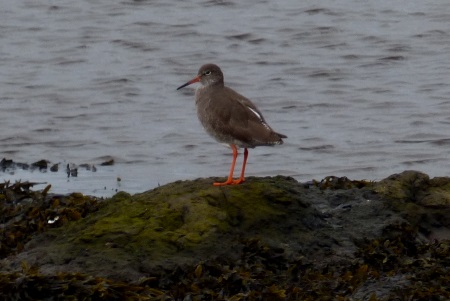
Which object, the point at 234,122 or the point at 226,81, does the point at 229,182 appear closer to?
the point at 234,122

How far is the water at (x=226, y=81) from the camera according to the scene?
1199 cm

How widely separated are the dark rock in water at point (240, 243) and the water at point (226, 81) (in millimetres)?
3317

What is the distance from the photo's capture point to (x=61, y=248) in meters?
6.10

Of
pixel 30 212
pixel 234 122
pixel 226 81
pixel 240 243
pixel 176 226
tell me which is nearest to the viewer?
pixel 240 243

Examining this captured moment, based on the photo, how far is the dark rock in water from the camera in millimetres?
5719

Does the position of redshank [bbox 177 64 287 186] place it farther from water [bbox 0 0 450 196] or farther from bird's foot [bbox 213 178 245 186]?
water [bbox 0 0 450 196]

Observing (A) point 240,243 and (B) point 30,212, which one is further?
(B) point 30,212

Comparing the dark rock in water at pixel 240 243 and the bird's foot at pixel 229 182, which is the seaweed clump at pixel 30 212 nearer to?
the dark rock in water at pixel 240 243

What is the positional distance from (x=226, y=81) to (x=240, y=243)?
9.41 m

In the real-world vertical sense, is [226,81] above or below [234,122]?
below

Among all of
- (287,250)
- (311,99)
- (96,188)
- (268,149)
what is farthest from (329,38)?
(287,250)

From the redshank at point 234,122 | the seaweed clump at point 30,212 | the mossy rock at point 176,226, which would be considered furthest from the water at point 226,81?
the mossy rock at point 176,226

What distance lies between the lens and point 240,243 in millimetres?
6203

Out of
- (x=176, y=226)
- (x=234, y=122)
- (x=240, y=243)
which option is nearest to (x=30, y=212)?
(x=176, y=226)
